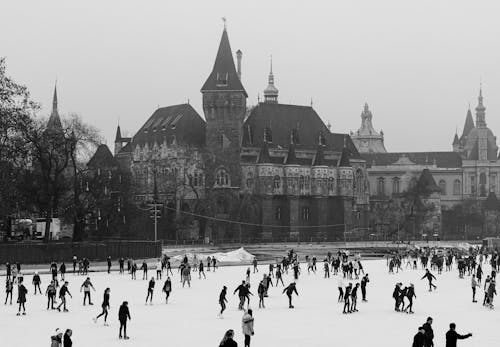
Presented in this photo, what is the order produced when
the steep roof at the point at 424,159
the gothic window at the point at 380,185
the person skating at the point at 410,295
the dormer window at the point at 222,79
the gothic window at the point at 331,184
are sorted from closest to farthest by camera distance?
the person skating at the point at 410,295 → the dormer window at the point at 222,79 → the gothic window at the point at 331,184 → the gothic window at the point at 380,185 → the steep roof at the point at 424,159

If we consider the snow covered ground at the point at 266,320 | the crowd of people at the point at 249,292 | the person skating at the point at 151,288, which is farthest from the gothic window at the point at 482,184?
the person skating at the point at 151,288

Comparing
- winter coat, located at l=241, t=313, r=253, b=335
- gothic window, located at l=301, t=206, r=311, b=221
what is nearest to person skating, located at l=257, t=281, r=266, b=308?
winter coat, located at l=241, t=313, r=253, b=335

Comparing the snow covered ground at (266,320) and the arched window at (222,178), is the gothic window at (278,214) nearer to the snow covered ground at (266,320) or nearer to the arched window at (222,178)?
the arched window at (222,178)

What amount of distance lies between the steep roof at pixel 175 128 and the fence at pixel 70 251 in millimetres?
48234

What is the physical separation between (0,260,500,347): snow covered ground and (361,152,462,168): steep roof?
140283 millimetres

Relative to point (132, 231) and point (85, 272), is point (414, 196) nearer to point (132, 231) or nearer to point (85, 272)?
point (132, 231)

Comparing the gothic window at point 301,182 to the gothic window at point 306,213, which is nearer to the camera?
the gothic window at point 306,213

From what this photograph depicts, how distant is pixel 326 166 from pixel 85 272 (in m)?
77.7

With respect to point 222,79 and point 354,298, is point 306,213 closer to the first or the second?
point 222,79

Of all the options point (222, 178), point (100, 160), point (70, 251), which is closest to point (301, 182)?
point (222, 178)

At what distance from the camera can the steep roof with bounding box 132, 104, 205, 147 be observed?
123 metres

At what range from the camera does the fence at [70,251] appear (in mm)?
65062

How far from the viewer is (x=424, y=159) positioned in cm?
18662

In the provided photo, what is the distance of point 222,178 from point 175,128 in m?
11.3
